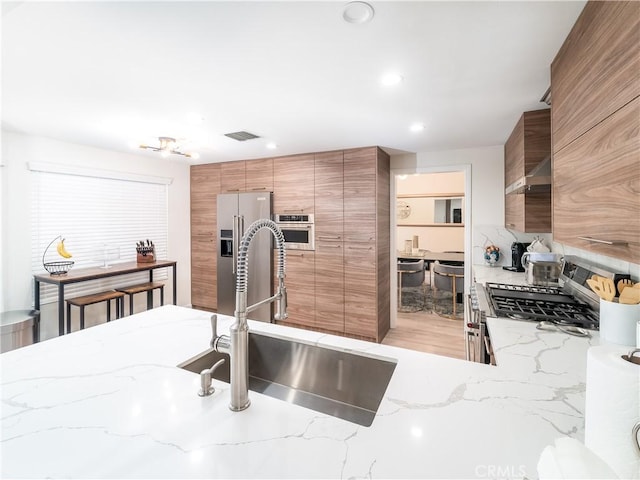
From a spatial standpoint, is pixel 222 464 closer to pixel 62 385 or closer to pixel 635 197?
pixel 62 385

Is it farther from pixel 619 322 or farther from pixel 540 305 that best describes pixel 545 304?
pixel 619 322

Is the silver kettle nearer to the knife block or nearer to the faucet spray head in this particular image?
the faucet spray head

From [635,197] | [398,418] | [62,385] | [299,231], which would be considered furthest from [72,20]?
[299,231]

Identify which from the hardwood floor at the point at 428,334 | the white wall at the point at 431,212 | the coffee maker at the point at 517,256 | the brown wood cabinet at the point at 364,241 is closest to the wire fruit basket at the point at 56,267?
the brown wood cabinet at the point at 364,241

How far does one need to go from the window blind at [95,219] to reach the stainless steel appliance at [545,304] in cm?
398

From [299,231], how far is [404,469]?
10.6 feet

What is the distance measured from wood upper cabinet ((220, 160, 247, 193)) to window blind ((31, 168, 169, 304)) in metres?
0.85

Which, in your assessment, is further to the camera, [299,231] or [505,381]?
[299,231]

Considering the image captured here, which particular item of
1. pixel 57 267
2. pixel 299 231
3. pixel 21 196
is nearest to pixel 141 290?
pixel 57 267

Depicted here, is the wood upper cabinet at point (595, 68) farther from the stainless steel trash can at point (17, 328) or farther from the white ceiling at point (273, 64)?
the stainless steel trash can at point (17, 328)

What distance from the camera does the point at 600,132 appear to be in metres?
1.01

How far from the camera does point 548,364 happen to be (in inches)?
42.9

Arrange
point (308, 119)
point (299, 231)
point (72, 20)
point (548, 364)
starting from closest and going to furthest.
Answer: point (548, 364) → point (72, 20) → point (308, 119) → point (299, 231)

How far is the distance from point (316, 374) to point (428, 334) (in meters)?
2.81
